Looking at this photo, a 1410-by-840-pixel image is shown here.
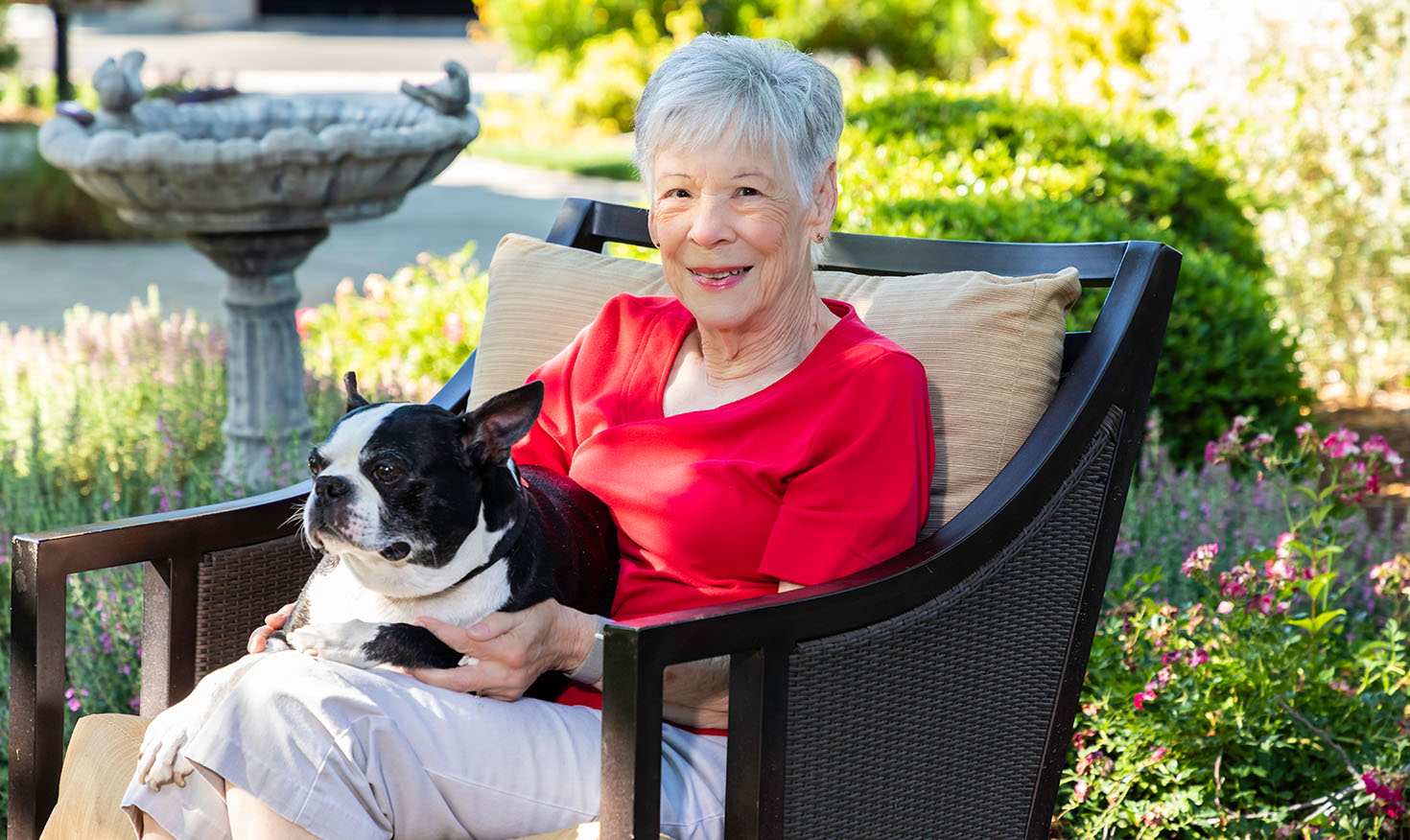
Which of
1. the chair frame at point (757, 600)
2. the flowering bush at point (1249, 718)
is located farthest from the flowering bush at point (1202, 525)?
the chair frame at point (757, 600)

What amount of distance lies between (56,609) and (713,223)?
1.23 m

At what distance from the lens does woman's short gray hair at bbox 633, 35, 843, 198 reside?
2.21m

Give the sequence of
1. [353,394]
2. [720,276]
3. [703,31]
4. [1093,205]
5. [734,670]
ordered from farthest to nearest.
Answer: [703,31]
[1093,205]
[720,276]
[353,394]
[734,670]

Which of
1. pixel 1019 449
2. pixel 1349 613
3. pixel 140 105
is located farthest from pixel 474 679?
pixel 140 105

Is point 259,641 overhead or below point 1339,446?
below

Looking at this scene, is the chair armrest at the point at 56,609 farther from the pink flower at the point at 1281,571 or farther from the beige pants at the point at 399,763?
the pink flower at the point at 1281,571

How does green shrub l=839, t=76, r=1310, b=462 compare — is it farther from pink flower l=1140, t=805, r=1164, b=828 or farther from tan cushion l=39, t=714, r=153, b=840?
tan cushion l=39, t=714, r=153, b=840

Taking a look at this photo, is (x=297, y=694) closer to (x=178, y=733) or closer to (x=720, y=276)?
(x=178, y=733)

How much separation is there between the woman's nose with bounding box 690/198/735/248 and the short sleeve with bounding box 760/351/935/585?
321 millimetres

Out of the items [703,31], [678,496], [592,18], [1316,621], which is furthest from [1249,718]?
[592,18]

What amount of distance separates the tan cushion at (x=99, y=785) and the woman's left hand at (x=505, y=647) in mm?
237

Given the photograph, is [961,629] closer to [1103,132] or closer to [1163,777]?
[1163,777]

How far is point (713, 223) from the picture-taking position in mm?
2260

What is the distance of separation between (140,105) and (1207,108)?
474 cm
